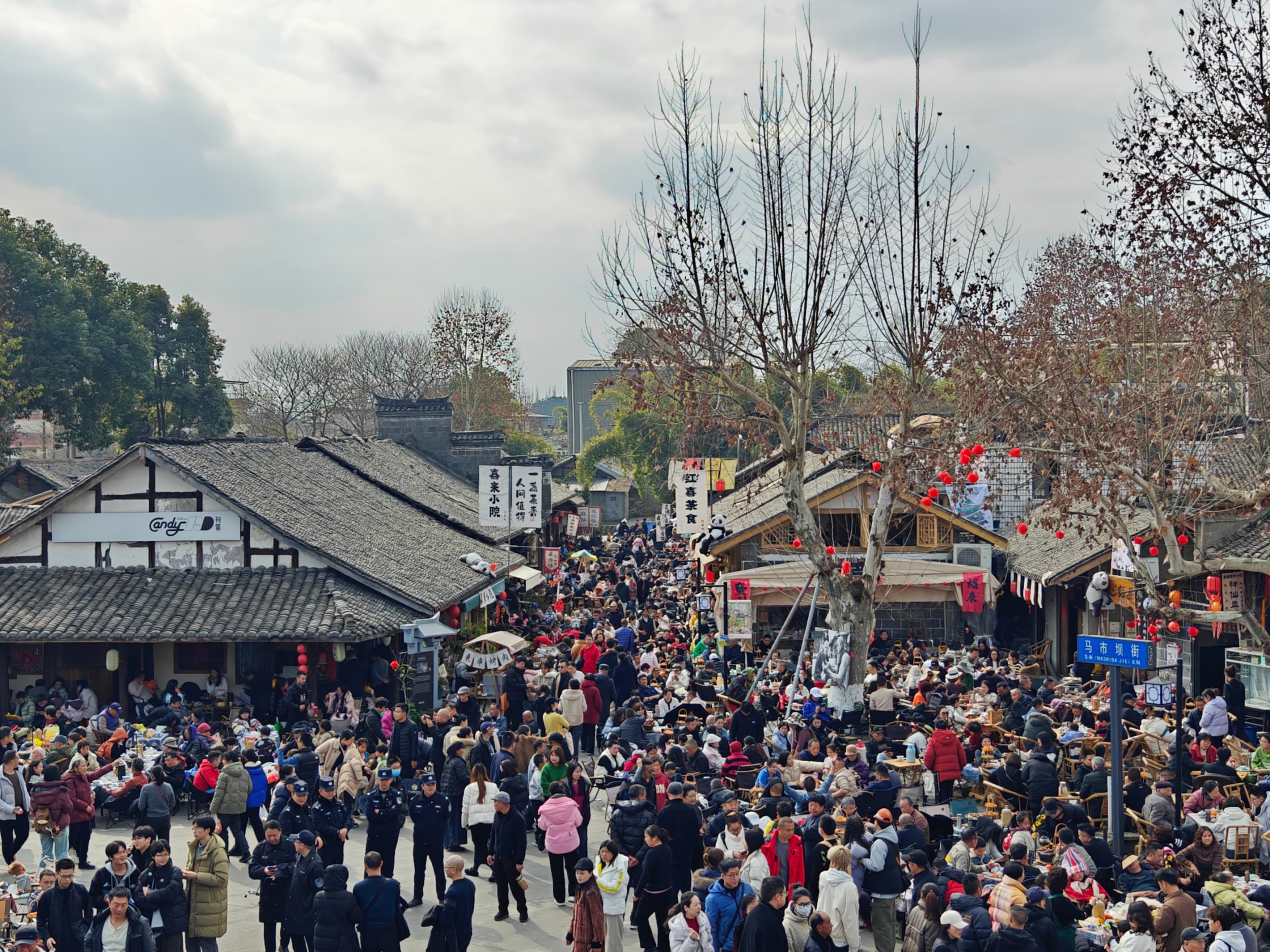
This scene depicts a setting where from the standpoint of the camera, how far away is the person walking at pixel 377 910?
9.79m

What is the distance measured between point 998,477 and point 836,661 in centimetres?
1227

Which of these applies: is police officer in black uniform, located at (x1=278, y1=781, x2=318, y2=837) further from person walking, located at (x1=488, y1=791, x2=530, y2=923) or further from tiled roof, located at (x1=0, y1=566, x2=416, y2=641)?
tiled roof, located at (x1=0, y1=566, x2=416, y2=641)

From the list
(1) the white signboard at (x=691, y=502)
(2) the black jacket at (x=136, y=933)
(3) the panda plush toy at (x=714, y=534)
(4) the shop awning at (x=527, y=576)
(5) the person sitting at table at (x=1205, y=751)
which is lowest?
(2) the black jacket at (x=136, y=933)

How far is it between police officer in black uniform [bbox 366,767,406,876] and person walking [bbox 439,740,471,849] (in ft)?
2.65

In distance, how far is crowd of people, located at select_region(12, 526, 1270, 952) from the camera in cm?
980

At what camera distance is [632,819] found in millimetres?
11766

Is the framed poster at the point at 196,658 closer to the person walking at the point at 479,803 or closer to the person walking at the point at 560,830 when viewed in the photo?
the person walking at the point at 479,803

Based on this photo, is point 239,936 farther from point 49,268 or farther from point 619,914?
point 49,268

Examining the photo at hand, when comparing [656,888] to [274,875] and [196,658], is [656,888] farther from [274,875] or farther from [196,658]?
[196,658]

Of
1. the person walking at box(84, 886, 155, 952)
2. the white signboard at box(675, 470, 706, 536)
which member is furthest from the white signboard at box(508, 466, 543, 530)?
the person walking at box(84, 886, 155, 952)

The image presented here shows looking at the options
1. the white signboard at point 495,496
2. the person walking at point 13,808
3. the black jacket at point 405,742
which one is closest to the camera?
the person walking at point 13,808

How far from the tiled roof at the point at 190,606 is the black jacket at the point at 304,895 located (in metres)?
9.20

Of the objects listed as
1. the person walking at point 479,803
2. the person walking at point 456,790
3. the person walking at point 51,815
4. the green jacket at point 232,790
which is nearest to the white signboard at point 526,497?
the person walking at point 456,790

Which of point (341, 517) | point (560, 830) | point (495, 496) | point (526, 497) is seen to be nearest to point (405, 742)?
point (560, 830)
